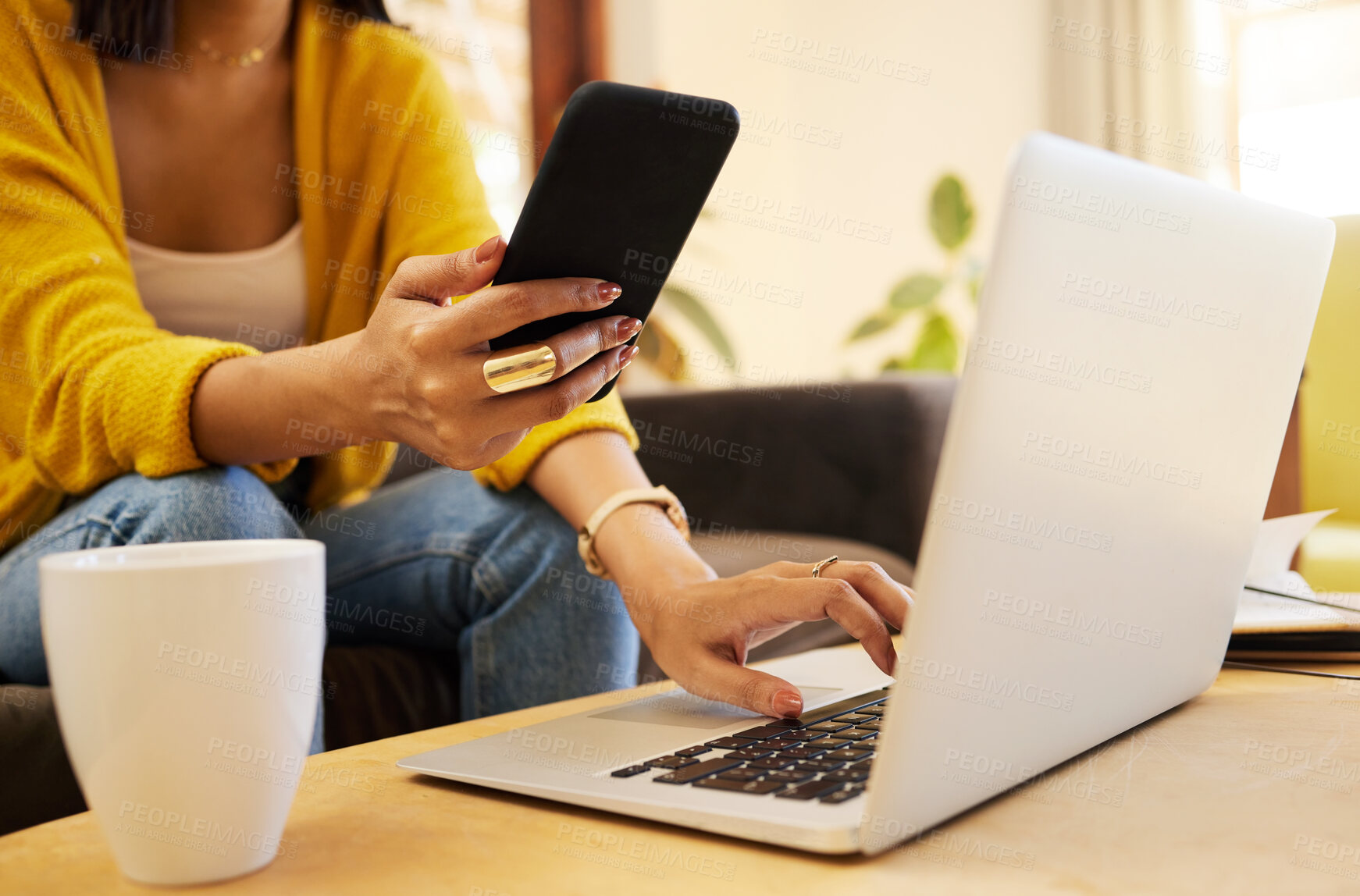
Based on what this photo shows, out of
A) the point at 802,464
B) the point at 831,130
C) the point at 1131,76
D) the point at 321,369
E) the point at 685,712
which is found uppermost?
the point at 1131,76

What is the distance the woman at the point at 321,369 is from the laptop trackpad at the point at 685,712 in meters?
0.02

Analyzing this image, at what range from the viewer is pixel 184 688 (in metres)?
0.31

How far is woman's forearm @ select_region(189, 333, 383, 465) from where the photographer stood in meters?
0.64

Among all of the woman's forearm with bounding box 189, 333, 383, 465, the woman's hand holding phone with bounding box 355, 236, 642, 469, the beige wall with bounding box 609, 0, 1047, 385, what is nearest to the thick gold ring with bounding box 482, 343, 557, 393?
the woman's hand holding phone with bounding box 355, 236, 642, 469

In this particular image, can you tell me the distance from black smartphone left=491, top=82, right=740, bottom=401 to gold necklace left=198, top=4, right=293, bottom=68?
609 mm

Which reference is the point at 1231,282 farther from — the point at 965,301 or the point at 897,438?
the point at 965,301

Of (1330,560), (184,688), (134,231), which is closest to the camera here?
(184,688)

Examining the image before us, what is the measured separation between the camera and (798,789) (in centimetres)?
35

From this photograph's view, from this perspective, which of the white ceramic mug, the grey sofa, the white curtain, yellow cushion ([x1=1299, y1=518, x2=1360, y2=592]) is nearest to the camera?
the white ceramic mug

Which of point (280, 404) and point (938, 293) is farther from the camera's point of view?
point (938, 293)

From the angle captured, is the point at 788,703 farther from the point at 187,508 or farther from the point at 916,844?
the point at 187,508

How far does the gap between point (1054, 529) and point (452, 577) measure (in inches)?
22.9

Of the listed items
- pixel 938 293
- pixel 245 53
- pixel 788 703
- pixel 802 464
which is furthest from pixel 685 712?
pixel 938 293

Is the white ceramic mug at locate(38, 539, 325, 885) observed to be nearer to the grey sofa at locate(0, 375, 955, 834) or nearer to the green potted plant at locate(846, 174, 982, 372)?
the grey sofa at locate(0, 375, 955, 834)
